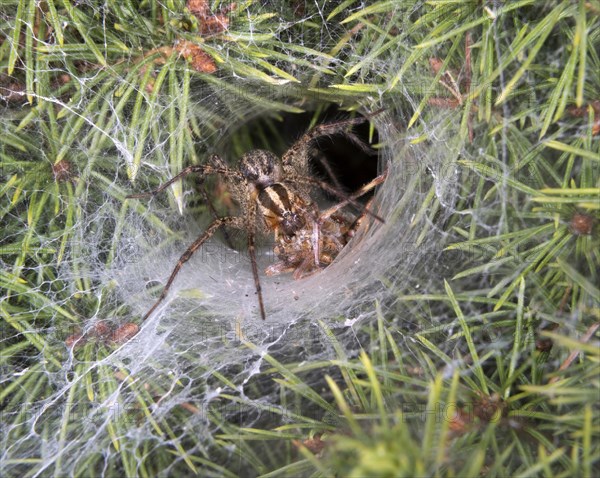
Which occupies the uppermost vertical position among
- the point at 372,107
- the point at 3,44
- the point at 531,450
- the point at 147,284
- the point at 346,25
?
the point at 3,44

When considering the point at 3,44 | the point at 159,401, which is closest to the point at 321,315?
the point at 159,401

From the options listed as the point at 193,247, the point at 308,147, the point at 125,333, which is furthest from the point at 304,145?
the point at 125,333

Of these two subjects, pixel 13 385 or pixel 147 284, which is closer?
pixel 13 385

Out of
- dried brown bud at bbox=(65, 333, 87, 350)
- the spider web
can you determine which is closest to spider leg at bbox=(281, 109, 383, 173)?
the spider web

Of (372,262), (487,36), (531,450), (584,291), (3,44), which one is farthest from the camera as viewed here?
(372,262)

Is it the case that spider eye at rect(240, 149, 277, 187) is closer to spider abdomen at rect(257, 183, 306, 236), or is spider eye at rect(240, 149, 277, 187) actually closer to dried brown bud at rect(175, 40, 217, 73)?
spider abdomen at rect(257, 183, 306, 236)

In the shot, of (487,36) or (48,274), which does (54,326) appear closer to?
(48,274)

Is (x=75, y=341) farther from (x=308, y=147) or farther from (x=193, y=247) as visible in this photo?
(x=308, y=147)
